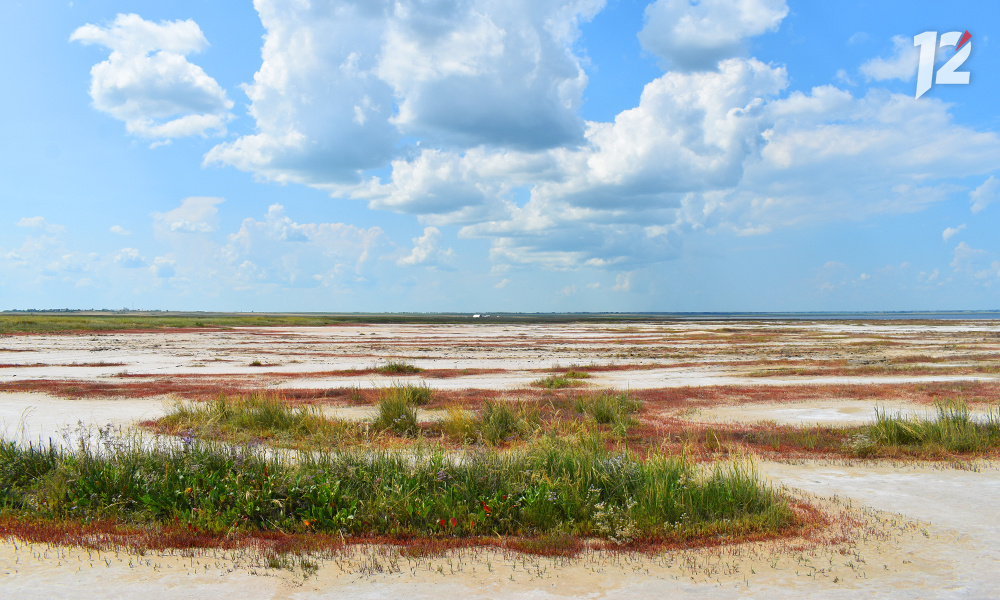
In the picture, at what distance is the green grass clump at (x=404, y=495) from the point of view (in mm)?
8258

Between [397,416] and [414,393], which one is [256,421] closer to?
[397,416]

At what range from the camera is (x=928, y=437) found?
13.9 meters

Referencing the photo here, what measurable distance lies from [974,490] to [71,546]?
1419 centimetres

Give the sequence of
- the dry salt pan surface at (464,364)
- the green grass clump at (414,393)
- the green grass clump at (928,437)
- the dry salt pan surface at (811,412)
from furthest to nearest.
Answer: the dry salt pan surface at (464,364) → the green grass clump at (414,393) → the dry salt pan surface at (811,412) → the green grass clump at (928,437)

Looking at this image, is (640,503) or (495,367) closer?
(640,503)

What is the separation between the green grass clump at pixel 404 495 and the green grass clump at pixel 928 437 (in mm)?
6352

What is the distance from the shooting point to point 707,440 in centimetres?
1362

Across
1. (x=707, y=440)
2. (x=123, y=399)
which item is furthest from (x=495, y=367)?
(x=707, y=440)

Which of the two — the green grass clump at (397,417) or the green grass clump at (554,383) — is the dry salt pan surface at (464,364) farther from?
the green grass clump at (397,417)

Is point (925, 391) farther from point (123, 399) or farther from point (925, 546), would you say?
point (123, 399)

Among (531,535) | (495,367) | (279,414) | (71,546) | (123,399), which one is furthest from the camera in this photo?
(495,367)

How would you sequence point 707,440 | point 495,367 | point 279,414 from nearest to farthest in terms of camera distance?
point 707,440
point 279,414
point 495,367

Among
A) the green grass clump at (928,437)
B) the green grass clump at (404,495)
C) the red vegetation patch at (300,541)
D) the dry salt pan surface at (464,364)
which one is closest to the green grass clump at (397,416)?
the dry salt pan surface at (464,364)

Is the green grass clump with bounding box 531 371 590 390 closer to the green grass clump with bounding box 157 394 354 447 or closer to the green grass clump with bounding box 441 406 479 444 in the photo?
the green grass clump with bounding box 441 406 479 444
